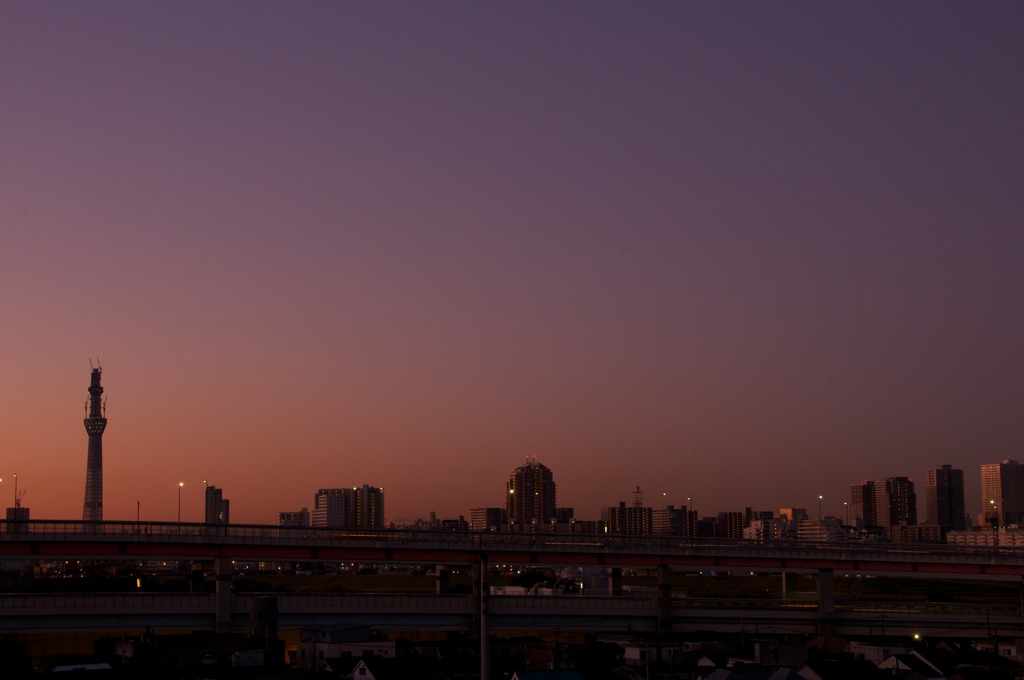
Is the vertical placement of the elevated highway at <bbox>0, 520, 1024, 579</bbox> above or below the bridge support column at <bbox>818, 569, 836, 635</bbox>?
above

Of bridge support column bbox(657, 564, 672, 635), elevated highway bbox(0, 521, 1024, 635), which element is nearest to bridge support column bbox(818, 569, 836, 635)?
elevated highway bbox(0, 521, 1024, 635)

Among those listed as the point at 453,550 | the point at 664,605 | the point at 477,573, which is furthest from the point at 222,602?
the point at 664,605

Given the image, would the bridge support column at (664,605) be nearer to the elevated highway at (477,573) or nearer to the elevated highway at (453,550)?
the elevated highway at (477,573)

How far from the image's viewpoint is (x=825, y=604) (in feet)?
320

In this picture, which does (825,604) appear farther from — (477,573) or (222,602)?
(222,602)

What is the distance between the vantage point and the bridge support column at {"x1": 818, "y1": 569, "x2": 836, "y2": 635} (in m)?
96.0

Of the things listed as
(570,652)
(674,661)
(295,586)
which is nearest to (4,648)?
(570,652)

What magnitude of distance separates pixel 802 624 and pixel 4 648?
198ft

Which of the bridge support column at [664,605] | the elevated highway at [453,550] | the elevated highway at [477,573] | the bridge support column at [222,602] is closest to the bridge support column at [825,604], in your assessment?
the elevated highway at [477,573]

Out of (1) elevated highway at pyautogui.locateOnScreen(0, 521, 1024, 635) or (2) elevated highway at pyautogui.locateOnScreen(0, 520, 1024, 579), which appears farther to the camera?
(2) elevated highway at pyautogui.locateOnScreen(0, 520, 1024, 579)

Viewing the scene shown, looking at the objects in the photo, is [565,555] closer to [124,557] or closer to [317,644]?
[317,644]

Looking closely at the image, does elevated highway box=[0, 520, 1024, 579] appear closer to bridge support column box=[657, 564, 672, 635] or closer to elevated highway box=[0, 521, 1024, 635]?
elevated highway box=[0, 521, 1024, 635]

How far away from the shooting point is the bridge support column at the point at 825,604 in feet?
315

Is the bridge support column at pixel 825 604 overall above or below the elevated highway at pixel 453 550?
below
